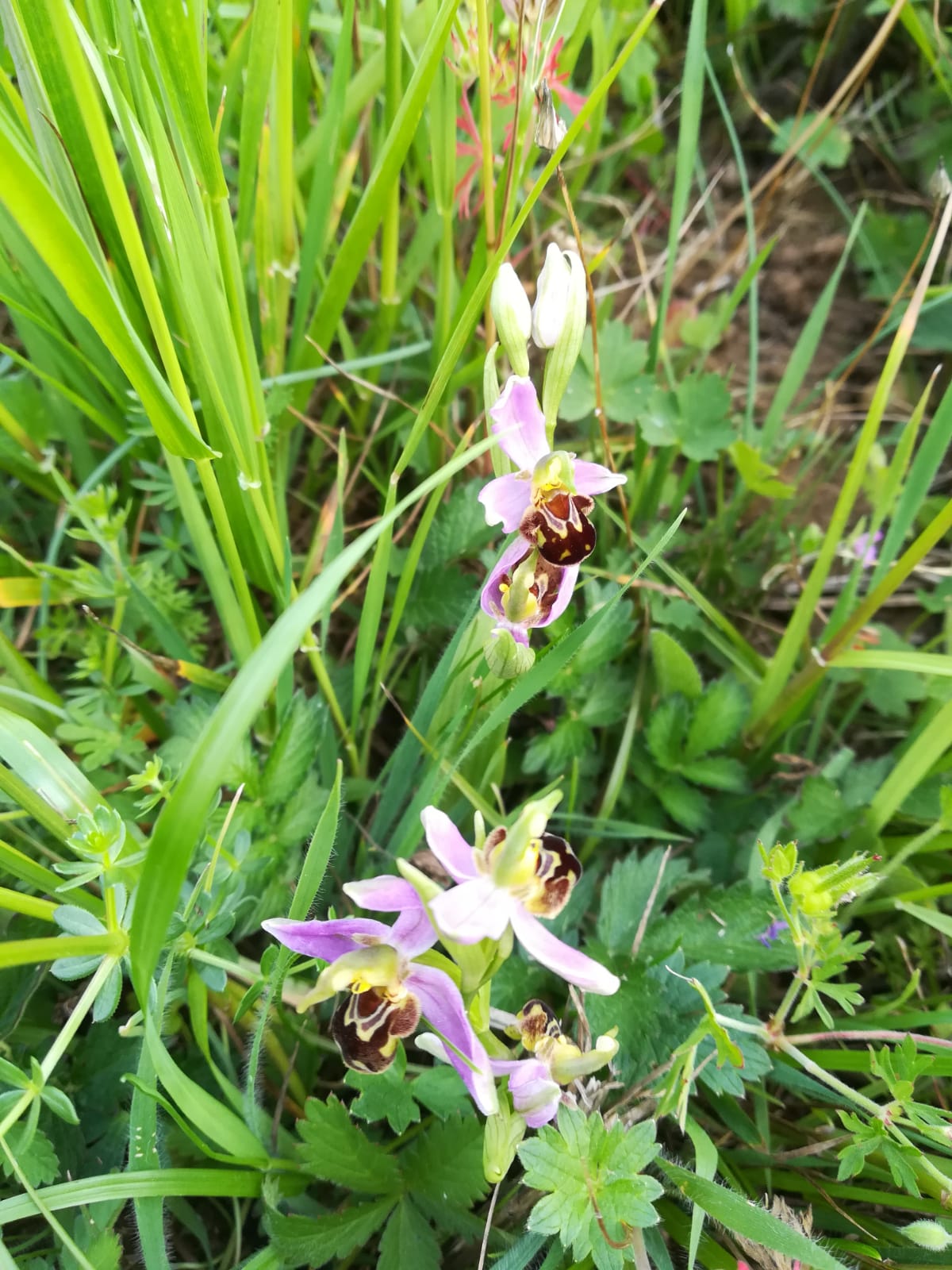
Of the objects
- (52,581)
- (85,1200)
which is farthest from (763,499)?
(85,1200)

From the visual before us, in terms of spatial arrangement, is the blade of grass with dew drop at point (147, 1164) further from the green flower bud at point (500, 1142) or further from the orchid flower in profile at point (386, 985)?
the green flower bud at point (500, 1142)

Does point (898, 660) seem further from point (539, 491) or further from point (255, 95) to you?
point (255, 95)

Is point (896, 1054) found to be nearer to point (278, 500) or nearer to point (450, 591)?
point (450, 591)

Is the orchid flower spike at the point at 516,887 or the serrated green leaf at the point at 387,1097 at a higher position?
the orchid flower spike at the point at 516,887

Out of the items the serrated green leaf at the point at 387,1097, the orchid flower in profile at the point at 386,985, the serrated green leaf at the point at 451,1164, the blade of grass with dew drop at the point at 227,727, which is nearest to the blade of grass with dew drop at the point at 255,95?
the blade of grass with dew drop at the point at 227,727

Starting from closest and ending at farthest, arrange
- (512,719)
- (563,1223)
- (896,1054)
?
(563,1223) → (896,1054) → (512,719)

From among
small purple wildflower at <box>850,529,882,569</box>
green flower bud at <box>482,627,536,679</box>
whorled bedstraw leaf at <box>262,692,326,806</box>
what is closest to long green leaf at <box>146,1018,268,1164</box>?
whorled bedstraw leaf at <box>262,692,326,806</box>
